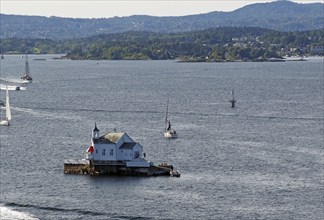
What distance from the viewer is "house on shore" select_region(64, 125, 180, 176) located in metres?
82.9

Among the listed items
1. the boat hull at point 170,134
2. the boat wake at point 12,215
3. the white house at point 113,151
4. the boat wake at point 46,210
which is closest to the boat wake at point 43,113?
the boat hull at point 170,134

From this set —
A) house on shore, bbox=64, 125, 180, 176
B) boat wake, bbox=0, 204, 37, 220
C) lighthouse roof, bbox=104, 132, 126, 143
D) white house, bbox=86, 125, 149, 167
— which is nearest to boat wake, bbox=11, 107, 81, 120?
lighthouse roof, bbox=104, 132, 126, 143

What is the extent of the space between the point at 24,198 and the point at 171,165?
1748 centimetres

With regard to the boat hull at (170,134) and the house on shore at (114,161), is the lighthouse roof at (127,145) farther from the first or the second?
the boat hull at (170,134)

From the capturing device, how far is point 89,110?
14038 centimetres

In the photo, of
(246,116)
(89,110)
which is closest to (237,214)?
(246,116)

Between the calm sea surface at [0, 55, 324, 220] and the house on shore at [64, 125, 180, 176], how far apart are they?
5.21 feet

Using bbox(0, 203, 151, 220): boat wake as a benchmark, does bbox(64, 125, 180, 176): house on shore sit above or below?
above

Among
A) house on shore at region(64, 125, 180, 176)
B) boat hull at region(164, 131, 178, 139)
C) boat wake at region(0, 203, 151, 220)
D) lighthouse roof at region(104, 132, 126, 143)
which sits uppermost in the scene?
lighthouse roof at region(104, 132, 126, 143)

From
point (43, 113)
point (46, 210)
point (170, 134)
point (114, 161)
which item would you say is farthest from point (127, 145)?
point (43, 113)

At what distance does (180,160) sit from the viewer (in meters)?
90.2

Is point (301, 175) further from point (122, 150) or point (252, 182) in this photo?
point (122, 150)

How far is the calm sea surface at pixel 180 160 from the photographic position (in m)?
70.0

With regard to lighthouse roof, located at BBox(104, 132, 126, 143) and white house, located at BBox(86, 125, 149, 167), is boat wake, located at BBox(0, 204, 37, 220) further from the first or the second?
lighthouse roof, located at BBox(104, 132, 126, 143)
